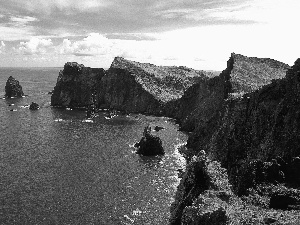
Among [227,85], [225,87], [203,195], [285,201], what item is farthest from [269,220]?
[225,87]

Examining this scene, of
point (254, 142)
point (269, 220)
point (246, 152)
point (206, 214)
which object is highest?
point (269, 220)

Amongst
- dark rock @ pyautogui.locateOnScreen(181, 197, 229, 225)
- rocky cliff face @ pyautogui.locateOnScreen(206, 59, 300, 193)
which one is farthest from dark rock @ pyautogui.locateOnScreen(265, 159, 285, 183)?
rocky cliff face @ pyautogui.locateOnScreen(206, 59, 300, 193)

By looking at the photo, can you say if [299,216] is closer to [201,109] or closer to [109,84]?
[201,109]

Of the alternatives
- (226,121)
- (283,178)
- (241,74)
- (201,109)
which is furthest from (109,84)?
(283,178)

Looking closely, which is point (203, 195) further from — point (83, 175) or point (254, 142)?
point (83, 175)

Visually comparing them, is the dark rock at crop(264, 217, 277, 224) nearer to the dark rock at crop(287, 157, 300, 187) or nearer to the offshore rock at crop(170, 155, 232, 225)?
the offshore rock at crop(170, 155, 232, 225)
